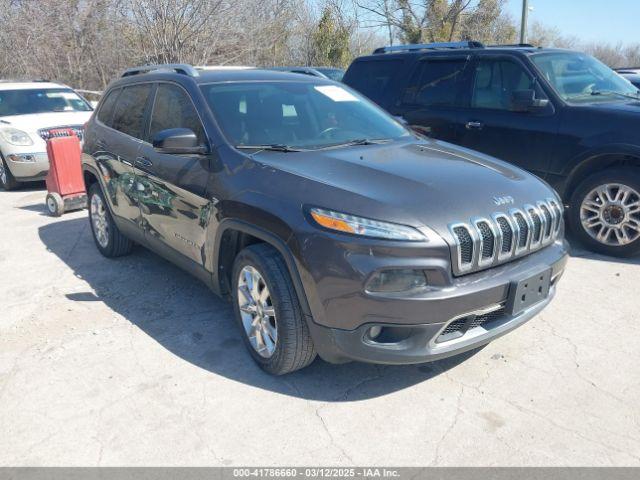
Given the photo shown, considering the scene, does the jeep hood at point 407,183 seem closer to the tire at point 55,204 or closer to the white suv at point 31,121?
the tire at point 55,204

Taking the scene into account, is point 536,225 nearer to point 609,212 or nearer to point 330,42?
point 609,212

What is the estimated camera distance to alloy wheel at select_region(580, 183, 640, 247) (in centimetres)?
493

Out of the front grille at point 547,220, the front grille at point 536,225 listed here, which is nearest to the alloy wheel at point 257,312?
the front grille at point 536,225

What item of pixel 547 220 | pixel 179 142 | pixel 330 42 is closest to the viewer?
pixel 547 220

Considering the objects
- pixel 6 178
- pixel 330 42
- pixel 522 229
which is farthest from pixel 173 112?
pixel 330 42

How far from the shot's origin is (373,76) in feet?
23.1

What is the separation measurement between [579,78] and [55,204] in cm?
629

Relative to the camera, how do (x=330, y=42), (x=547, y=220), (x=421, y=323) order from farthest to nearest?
1. (x=330, y=42)
2. (x=547, y=220)
3. (x=421, y=323)


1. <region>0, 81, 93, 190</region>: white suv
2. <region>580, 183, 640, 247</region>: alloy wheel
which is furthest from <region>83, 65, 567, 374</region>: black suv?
<region>0, 81, 93, 190</region>: white suv

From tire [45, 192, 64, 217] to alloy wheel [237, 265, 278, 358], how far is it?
15.4 feet

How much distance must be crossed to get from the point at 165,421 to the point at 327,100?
100 inches

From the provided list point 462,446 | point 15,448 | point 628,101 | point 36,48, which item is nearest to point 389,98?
point 628,101

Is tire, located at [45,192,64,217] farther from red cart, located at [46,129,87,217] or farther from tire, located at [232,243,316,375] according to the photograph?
tire, located at [232,243,316,375]

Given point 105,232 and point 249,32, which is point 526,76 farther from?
point 249,32
